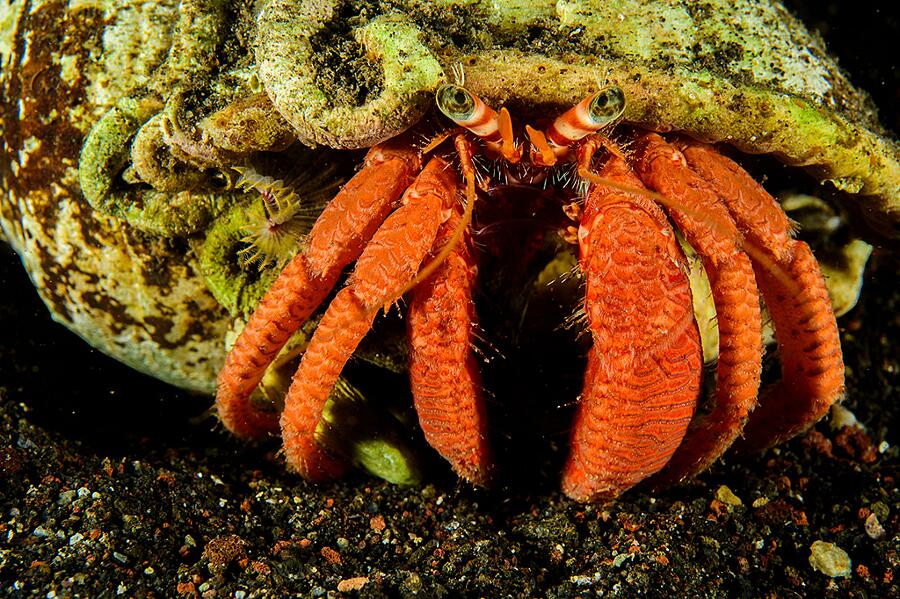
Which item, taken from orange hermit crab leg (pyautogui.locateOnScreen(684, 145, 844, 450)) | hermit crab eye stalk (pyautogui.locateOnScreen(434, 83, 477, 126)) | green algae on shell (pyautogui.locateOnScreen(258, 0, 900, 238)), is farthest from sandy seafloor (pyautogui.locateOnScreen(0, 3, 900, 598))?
hermit crab eye stalk (pyautogui.locateOnScreen(434, 83, 477, 126))

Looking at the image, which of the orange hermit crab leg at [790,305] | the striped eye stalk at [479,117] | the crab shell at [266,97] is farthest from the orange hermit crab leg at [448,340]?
the orange hermit crab leg at [790,305]

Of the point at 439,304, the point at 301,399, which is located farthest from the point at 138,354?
the point at 439,304

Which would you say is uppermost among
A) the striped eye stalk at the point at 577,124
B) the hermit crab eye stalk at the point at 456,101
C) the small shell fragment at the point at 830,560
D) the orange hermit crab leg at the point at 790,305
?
the hermit crab eye stalk at the point at 456,101

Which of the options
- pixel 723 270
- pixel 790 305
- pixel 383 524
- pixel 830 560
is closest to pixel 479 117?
pixel 723 270

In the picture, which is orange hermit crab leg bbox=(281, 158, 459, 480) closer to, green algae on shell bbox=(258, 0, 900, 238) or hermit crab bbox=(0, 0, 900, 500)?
hermit crab bbox=(0, 0, 900, 500)

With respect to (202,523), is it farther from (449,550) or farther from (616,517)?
(616,517)

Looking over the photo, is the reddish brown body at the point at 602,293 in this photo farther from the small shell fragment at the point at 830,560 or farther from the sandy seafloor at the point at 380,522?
the small shell fragment at the point at 830,560
